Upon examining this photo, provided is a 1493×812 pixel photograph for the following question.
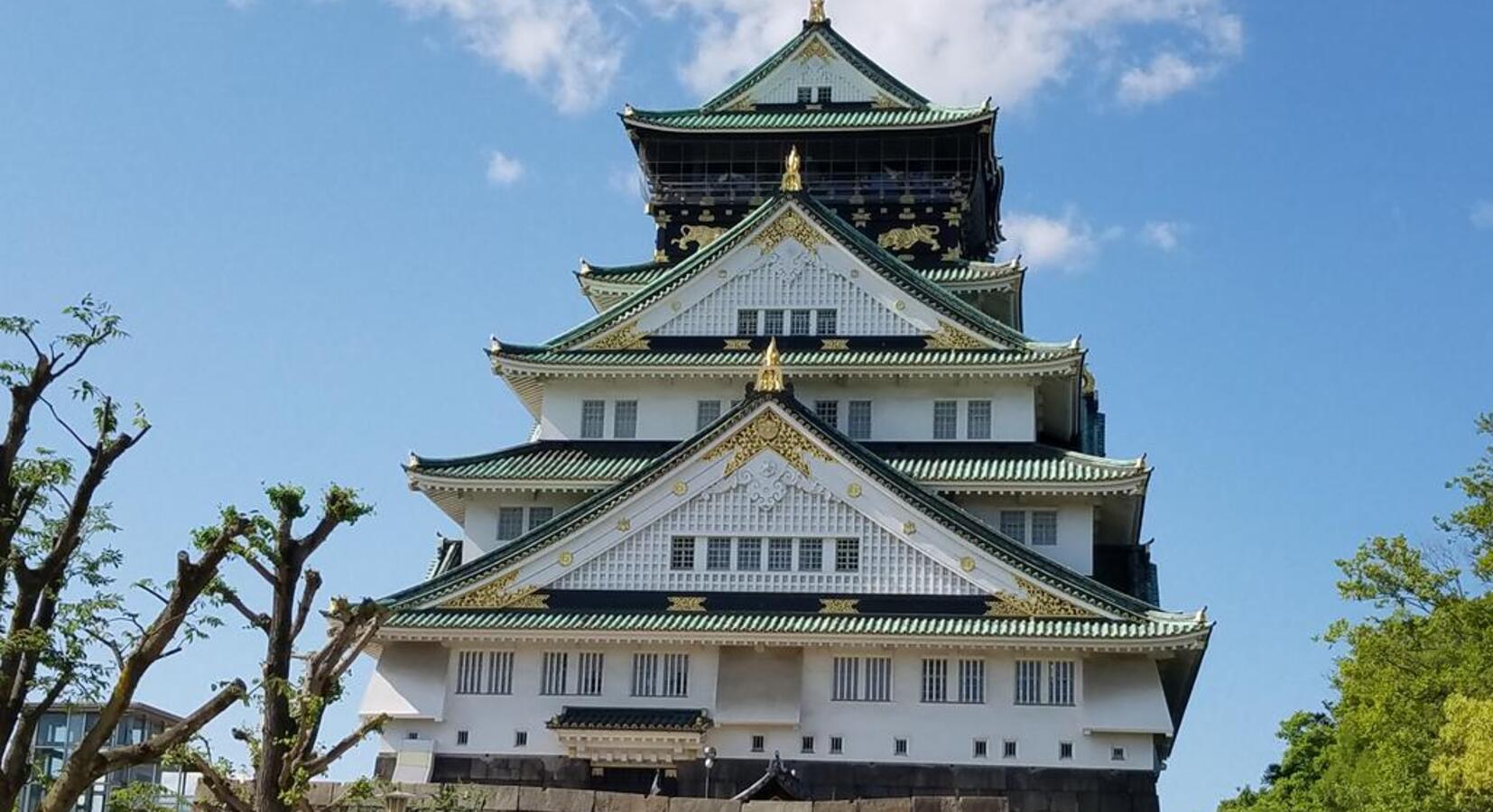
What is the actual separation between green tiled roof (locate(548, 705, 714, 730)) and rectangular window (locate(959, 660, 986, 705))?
508 cm

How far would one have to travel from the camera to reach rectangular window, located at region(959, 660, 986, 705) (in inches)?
1502

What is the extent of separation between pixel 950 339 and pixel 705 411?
5904 millimetres

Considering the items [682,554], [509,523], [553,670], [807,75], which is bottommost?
[553,670]

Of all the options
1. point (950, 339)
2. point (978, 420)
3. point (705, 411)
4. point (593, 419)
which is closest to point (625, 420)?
point (593, 419)

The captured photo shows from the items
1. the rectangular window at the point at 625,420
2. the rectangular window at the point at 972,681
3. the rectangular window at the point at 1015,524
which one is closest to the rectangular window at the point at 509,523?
the rectangular window at the point at 625,420

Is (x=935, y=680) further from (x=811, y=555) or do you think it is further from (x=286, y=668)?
(x=286, y=668)

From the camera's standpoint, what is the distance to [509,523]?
143ft

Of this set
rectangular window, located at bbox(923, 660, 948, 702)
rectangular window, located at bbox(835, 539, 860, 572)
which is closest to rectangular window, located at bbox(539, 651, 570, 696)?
rectangular window, located at bbox(835, 539, 860, 572)

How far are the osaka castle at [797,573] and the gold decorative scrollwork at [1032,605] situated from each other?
0.04m

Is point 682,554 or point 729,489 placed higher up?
point 729,489

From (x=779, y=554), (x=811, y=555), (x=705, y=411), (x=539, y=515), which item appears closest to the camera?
(x=811, y=555)

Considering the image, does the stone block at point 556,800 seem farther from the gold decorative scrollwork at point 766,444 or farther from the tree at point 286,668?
the gold decorative scrollwork at point 766,444

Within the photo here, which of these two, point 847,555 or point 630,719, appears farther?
point 847,555

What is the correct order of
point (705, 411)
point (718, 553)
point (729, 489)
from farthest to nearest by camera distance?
point (705, 411), point (729, 489), point (718, 553)
